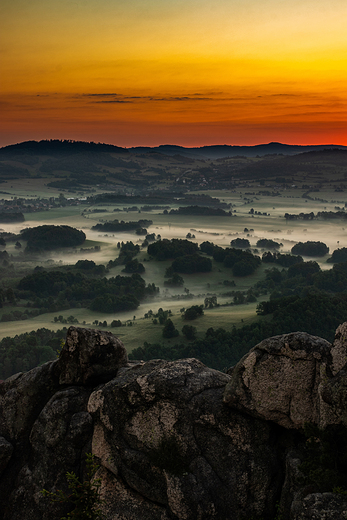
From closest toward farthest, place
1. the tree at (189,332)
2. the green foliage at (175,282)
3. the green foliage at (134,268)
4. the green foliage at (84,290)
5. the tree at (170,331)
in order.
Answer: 1. the tree at (189,332)
2. the tree at (170,331)
3. the green foliage at (84,290)
4. the green foliage at (175,282)
5. the green foliage at (134,268)

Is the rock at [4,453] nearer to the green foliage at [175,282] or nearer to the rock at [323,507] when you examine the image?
the rock at [323,507]

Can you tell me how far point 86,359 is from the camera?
24.2 m

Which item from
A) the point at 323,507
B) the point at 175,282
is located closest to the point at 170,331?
→ the point at 175,282

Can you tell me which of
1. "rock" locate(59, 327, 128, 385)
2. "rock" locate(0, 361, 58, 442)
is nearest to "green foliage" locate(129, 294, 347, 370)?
"rock" locate(59, 327, 128, 385)

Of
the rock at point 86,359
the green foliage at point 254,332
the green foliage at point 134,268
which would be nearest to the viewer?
the rock at point 86,359

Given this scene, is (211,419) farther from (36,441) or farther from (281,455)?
(36,441)

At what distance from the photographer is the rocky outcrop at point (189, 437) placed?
19562 mm

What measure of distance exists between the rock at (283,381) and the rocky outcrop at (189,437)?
43mm

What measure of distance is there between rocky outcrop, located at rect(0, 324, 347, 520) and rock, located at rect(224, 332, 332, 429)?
4 cm

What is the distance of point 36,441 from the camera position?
22781mm

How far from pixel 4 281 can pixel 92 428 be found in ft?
547

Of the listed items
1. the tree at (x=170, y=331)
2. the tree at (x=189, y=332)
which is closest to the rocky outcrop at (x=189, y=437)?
the tree at (x=189, y=332)

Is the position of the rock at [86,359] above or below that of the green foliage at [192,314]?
above

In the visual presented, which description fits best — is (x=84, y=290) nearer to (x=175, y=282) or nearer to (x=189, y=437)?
(x=175, y=282)
